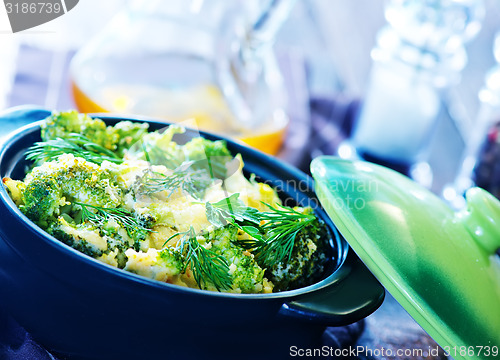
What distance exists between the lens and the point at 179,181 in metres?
0.82

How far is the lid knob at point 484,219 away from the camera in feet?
2.71

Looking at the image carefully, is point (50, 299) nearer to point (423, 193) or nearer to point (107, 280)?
point (107, 280)

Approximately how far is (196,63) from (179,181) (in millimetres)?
809

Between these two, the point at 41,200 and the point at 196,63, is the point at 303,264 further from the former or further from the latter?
the point at 196,63

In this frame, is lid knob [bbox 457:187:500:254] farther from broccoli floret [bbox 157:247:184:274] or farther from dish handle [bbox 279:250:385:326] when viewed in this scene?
broccoli floret [bbox 157:247:184:274]

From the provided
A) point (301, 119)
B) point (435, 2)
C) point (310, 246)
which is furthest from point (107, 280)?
point (435, 2)

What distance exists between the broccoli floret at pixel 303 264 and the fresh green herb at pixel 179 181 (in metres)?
0.16

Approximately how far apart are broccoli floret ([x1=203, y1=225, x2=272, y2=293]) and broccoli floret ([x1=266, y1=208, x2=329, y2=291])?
26 mm

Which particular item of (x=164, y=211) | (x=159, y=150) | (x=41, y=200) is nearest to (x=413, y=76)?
(x=159, y=150)

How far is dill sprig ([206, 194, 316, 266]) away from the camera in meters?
0.77

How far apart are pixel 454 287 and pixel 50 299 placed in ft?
1.76

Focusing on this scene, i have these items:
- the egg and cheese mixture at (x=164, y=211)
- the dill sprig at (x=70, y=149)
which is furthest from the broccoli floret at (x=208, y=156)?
the dill sprig at (x=70, y=149)

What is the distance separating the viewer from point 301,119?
1.76 metres

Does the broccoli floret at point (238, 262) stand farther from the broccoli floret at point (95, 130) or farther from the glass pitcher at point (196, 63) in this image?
the glass pitcher at point (196, 63)
